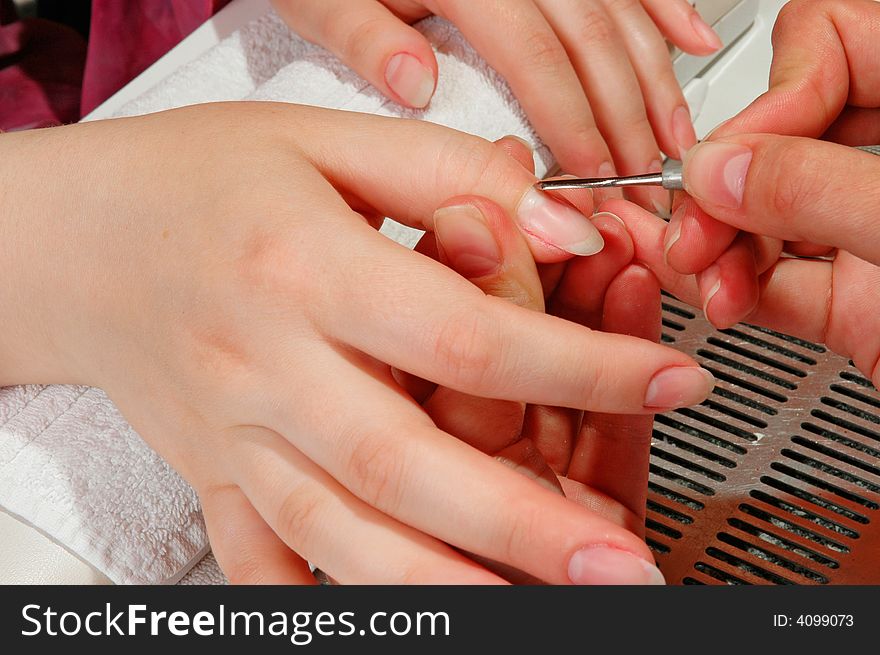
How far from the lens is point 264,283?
49 cm

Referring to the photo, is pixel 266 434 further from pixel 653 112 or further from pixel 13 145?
pixel 653 112

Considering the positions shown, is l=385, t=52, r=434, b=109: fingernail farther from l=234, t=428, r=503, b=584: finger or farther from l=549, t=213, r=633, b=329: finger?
l=234, t=428, r=503, b=584: finger

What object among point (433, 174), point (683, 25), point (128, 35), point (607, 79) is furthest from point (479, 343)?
point (128, 35)

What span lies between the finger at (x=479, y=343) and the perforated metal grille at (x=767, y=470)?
0.45 feet

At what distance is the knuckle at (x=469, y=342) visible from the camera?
0.46m

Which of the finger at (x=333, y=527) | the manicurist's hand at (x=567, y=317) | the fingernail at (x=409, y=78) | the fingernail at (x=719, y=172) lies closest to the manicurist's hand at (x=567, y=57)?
the fingernail at (x=409, y=78)

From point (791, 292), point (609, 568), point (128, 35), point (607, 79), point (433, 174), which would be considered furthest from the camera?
point (128, 35)

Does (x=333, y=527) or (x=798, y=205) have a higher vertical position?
(x=798, y=205)

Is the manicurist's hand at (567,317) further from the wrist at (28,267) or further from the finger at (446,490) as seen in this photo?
the wrist at (28,267)

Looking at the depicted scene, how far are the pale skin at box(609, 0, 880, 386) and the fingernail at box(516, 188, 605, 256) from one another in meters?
0.06

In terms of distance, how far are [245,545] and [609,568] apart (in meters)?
0.22

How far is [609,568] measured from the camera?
0.42 metres

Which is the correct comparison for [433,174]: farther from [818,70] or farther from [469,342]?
Answer: [818,70]

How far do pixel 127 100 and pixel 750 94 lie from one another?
0.56m
